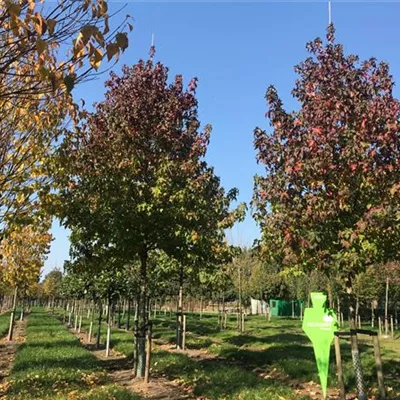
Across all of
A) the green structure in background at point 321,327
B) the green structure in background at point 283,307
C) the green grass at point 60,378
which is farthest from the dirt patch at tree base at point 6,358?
the green structure in background at point 283,307

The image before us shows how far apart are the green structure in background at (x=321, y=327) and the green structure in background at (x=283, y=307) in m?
55.2

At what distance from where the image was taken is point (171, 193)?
11094 mm

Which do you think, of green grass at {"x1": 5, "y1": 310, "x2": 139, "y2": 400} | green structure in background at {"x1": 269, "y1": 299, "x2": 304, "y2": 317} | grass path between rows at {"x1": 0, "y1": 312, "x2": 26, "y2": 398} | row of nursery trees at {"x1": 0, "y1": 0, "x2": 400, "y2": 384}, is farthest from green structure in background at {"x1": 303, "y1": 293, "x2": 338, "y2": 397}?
green structure in background at {"x1": 269, "y1": 299, "x2": 304, "y2": 317}

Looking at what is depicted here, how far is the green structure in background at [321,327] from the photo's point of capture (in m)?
8.11

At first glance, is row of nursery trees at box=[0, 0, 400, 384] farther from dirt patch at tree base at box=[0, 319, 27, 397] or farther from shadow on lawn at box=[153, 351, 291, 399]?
dirt patch at tree base at box=[0, 319, 27, 397]

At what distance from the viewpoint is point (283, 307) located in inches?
2468

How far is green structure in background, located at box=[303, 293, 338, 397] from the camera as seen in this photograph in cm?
811

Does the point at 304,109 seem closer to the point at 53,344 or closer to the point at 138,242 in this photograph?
the point at 138,242

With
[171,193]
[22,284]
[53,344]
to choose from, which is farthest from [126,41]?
[22,284]

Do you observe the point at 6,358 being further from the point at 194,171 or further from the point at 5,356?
the point at 194,171

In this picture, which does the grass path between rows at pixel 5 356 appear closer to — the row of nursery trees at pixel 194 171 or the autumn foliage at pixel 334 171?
the row of nursery trees at pixel 194 171

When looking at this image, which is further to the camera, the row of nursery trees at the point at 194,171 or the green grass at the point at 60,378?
the green grass at the point at 60,378

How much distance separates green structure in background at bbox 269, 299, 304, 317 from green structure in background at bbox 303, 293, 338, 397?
2173 inches

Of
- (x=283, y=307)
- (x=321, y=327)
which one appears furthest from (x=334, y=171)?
(x=283, y=307)
